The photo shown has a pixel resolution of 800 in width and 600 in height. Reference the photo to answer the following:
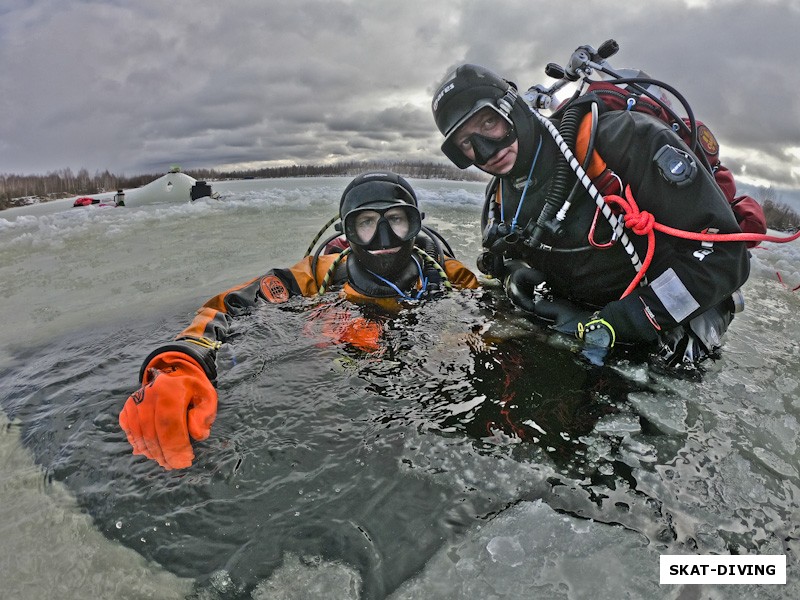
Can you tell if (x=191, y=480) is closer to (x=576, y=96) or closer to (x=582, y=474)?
(x=582, y=474)

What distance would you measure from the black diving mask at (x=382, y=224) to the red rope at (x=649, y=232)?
4.95 feet

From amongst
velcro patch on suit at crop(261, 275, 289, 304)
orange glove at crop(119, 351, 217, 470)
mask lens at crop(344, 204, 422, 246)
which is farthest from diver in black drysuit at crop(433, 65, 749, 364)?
orange glove at crop(119, 351, 217, 470)

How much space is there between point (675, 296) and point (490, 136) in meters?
1.59

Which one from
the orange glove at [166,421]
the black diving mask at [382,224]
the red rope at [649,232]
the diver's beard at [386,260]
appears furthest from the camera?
the diver's beard at [386,260]

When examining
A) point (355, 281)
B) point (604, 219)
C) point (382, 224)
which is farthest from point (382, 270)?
point (604, 219)

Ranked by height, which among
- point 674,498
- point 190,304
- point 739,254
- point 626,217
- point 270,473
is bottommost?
point 674,498

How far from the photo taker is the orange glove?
2.01 metres

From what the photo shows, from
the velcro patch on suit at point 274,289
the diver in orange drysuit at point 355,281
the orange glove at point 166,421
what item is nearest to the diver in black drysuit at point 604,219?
the diver in orange drysuit at point 355,281

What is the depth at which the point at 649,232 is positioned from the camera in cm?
260

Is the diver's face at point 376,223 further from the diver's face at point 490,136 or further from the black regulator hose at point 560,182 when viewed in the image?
the black regulator hose at point 560,182

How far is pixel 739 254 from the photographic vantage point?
2.51m

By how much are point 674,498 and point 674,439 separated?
1.44 ft

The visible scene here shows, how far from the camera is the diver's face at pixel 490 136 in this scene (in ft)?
9.96

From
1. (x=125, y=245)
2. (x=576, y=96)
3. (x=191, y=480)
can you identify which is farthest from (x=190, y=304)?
(x=125, y=245)
